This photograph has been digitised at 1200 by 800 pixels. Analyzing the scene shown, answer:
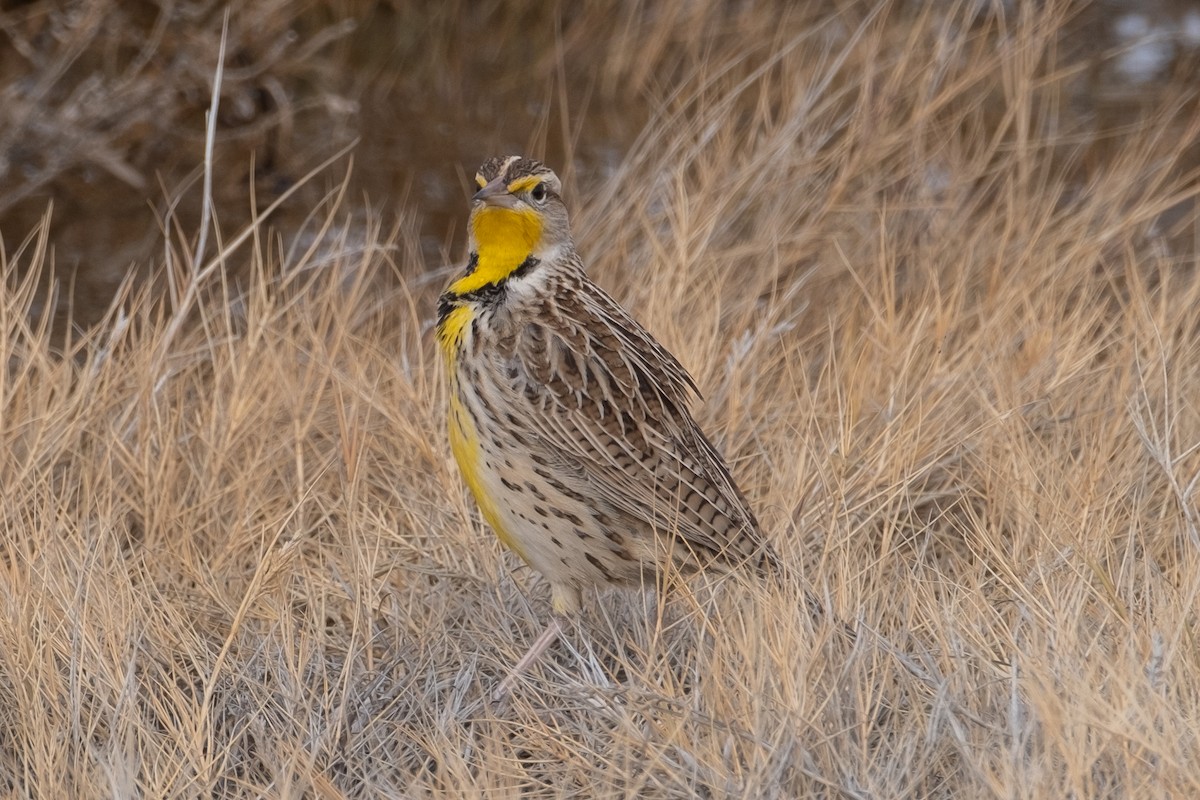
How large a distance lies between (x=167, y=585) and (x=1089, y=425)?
1.94 m

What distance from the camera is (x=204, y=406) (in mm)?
3891

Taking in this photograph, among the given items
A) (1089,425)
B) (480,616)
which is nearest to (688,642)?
(480,616)

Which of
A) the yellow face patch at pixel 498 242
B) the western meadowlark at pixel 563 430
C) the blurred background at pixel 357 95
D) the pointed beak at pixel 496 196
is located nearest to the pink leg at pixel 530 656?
the western meadowlark at pixel 563 430

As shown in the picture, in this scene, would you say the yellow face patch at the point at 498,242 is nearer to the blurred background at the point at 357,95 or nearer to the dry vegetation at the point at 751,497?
the dry vegetation at the point at 751,497

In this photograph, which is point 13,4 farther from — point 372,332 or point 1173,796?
point 1173,796

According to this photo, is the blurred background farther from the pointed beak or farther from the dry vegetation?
the pointed beak

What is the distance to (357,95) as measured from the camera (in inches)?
273

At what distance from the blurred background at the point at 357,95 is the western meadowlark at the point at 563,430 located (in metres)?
1.91

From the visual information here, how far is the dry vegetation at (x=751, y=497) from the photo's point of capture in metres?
2.54

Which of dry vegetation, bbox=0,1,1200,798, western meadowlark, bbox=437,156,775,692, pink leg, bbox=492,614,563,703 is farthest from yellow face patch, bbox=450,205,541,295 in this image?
pink leg, bbox=492,614,563,703

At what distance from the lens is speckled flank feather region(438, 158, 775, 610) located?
3.03 metres

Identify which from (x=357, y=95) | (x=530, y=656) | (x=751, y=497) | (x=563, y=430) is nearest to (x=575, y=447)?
(x=563, y=430)

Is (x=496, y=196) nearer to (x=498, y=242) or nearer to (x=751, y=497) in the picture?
(x=498, y=242)

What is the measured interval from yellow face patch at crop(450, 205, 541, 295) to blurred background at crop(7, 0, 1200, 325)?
189 cm
